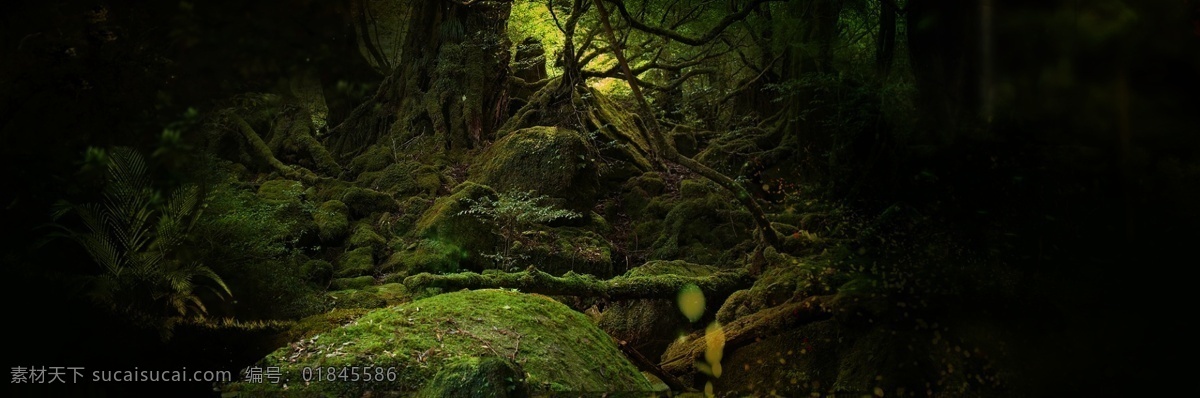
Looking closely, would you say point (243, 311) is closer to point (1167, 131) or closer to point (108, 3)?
point (108, 3)

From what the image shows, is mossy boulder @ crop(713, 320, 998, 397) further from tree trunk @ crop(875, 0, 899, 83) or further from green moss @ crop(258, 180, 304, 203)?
green moss @ crop(258, 180, 304, 203)

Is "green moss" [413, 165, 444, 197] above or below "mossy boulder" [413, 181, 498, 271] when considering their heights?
above

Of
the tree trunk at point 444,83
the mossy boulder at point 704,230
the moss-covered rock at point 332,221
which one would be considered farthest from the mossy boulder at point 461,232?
the tree trunk at point 444,83

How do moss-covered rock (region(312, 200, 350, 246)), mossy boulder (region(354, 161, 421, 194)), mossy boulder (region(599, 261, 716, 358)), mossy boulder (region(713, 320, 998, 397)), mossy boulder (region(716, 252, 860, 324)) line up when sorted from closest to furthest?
mossy boulder (region(713, 320, 998, 397)), mossy boulder (region(716, 252, 860, 324)), mossy boulder (region(599, 261, 716, 358)), moss-covered rock (region(312, 200, 350, 246)), mossy boulder (region(354, 161, 421, 194))

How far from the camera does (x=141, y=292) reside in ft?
13.2

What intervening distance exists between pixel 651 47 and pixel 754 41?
1.66m

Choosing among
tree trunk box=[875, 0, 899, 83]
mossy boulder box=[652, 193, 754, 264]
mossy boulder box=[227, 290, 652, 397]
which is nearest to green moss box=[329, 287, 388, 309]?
mossy boulder box=[227, 290, 652, 397]

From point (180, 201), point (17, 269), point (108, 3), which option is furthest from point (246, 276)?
point (108, 3)

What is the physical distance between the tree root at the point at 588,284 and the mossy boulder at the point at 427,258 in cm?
138

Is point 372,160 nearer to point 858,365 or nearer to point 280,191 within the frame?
point 280,191

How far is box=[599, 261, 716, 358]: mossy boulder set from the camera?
536cm

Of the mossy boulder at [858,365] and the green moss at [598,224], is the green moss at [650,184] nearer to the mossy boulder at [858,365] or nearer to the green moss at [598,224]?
the green moss at [598,224]

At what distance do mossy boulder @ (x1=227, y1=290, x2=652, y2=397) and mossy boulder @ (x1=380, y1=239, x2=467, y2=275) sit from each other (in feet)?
9.16

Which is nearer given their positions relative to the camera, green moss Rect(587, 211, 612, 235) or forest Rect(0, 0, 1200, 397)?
forest Rect(0, 0, 1200, 397)
